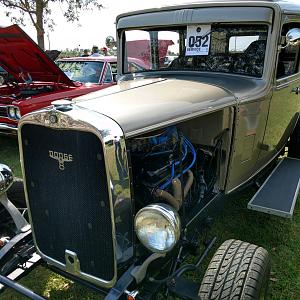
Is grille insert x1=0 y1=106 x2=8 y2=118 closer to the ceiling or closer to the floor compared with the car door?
closer to the floor

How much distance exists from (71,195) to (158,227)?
0.49 metres

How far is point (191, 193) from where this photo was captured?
245 centimetres

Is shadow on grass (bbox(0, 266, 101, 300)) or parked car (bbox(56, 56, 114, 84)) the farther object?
parked car (bbox(56, 56, 114, 84))

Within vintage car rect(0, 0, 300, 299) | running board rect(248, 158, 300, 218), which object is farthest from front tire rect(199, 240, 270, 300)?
running board rect(248, 158, 300, 218)

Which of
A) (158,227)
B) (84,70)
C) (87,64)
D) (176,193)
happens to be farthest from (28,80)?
(158,227)

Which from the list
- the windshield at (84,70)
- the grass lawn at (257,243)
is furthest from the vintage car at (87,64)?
the grass lawn at (257,243)

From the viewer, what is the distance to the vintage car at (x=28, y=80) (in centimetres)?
526

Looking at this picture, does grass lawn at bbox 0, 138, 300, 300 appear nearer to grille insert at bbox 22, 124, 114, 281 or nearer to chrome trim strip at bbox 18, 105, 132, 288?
grille insert at bbox 22, 124, 114, 281

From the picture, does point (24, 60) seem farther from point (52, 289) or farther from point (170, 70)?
point (52, 289)

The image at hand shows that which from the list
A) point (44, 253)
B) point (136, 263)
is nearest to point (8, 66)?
point (44, 253)

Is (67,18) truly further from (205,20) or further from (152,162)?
(152,162)

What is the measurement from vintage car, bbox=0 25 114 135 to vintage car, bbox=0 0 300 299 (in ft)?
8.96

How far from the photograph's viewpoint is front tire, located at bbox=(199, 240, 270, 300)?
181 cm

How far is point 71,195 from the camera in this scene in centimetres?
182
